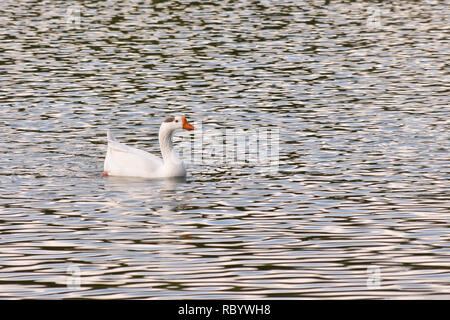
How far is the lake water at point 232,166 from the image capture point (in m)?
15.1

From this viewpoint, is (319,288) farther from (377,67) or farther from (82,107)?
(377,67)

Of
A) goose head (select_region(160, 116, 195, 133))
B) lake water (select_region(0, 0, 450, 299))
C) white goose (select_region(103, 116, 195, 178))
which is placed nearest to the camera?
lake water (select_region(0, 0, 450, 299))

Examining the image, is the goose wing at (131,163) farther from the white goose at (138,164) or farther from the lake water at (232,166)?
the lake water at (232,166)

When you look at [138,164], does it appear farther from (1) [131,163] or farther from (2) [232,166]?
(2) [232,166]

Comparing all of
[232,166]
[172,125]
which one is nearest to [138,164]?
[172,125]

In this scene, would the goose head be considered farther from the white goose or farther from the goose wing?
the goose wing

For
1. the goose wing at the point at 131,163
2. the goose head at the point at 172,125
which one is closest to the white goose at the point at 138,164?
the goose wing at the point at 131,163

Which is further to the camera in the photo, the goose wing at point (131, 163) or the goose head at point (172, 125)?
the goose head at point (172, 125)

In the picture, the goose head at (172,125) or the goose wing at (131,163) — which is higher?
the goose head at (172,125)

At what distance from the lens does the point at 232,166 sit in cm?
2328

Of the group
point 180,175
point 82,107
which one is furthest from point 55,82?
point 180,175

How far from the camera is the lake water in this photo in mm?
15117

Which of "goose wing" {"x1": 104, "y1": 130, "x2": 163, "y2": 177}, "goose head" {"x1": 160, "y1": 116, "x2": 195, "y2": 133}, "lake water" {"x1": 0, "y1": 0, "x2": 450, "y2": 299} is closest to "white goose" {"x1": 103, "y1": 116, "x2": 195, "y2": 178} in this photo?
"goose wing" {"x1": 104, "y1": 130, "x2": 163, "y2": 177}
